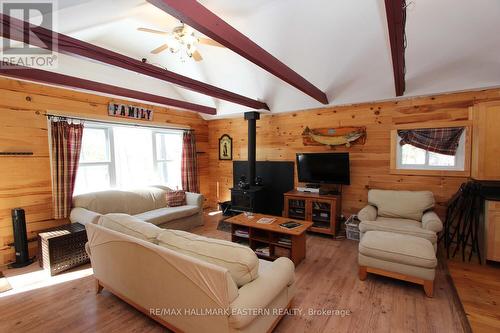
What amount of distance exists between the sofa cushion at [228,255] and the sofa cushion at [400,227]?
2103 mm

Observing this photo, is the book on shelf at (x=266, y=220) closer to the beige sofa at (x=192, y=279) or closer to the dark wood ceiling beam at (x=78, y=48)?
the beige sofa at (x=192, y=279)

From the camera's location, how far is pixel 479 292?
226 cm

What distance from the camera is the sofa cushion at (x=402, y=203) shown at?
3219 mm

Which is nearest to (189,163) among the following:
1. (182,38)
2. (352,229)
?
(182,38)

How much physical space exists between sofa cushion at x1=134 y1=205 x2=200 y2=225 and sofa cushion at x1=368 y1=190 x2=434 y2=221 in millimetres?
2998

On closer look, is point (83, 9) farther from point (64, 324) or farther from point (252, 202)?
point (252, 202)

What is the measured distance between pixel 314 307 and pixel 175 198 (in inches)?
120

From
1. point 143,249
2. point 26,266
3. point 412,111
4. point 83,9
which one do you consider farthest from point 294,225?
point 26,266

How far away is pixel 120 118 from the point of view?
4.10 metres

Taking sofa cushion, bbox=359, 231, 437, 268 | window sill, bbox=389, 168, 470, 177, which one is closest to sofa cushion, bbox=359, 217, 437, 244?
sofa cushion, bbox=359, 231, 437, 268

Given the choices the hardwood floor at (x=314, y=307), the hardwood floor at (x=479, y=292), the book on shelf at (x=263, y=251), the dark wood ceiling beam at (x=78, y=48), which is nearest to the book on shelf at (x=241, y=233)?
the book on shelf at (x=263, y=251)

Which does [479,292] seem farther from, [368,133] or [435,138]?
[368,133]

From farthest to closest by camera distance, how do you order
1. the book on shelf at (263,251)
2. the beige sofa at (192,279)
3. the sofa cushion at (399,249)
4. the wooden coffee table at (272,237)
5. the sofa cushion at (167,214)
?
A: 1. the sofa cushion at (167,214)
2. the book on shelf at (263,251)
3. the wooden coffee table at (272,237)
4. the sofa cushion at (399,249)
5. the beige sofa at (192,279)

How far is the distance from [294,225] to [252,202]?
63.5 inches
